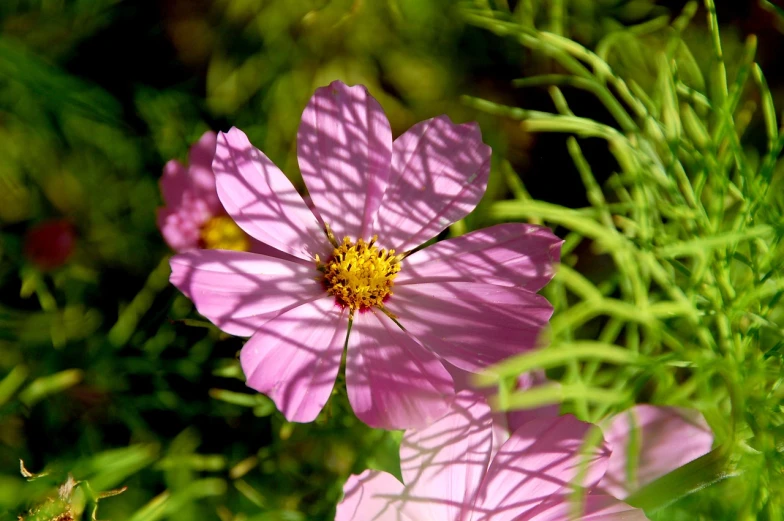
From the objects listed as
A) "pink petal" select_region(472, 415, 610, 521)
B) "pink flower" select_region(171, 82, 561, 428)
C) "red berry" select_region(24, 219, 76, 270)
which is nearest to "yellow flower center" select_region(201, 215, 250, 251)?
"pink flower" select_region(171, 82, 561, 428)

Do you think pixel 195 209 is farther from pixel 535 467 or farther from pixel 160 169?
pixel 535 467

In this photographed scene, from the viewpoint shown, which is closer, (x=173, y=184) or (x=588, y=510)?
(x=588, y=510)

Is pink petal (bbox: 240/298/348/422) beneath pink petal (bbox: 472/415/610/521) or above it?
above

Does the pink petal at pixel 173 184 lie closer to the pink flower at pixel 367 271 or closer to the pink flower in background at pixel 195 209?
the pink flower in background at pixel 195 209

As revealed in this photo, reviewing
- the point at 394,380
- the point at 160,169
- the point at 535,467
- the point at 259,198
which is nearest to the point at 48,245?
the point at 160,169

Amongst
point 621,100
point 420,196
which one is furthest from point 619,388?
point 621,100

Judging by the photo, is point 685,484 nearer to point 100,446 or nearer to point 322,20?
point 100,446

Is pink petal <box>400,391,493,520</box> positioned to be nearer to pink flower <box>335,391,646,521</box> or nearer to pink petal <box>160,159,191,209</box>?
pink flower <box>335,391,646,521</box>

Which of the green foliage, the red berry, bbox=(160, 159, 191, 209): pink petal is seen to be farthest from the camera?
the red berry
